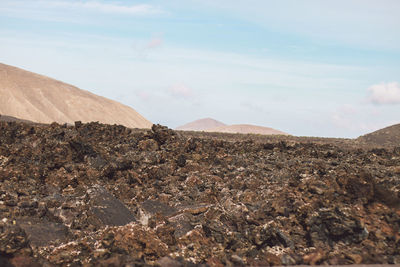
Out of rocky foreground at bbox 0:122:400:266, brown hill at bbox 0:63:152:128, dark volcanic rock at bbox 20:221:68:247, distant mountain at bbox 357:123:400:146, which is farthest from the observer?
brown hill at bbox 0:63:152:128

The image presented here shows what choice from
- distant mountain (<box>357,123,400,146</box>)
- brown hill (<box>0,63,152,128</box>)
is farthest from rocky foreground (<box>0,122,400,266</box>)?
brown hill (<box>0,63,152,128</box>)

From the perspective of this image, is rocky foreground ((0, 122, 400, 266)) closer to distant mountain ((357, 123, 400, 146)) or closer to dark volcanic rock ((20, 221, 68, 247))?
dark volcanic rock ((20, 221, 68, 247))

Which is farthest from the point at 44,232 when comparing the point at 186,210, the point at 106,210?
the point at 186,210

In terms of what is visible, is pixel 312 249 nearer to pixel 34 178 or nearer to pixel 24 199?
pixel 24 199

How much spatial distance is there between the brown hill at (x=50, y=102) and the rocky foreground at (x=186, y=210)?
83.3 meters

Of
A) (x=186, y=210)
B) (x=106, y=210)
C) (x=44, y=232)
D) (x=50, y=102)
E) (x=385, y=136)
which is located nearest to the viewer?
(x=44, y=232)

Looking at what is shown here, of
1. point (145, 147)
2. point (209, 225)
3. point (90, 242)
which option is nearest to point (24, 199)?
point (90, 242)

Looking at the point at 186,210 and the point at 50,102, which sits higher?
the point at 50,102

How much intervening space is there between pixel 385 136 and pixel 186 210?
4413cm

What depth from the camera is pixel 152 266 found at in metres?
6.06

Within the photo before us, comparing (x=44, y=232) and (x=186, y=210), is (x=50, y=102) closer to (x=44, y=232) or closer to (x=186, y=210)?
(x=186, y=210)

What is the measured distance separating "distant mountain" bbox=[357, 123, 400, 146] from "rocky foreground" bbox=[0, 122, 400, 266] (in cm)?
3217

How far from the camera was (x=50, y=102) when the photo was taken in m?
102

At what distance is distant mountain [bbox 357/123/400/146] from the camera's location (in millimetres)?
44875
